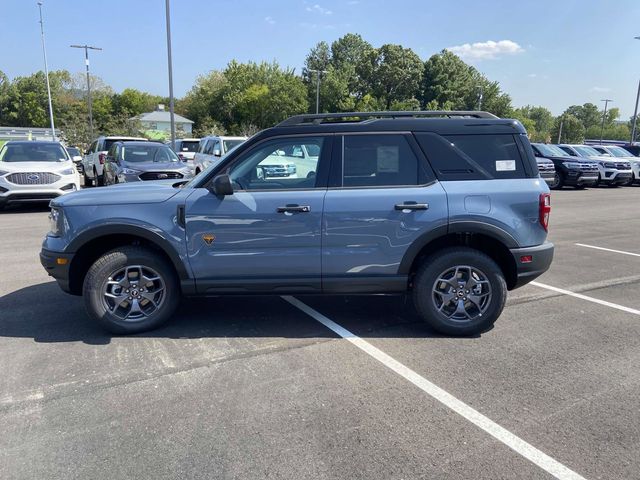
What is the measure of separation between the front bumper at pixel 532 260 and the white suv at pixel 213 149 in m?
12.3

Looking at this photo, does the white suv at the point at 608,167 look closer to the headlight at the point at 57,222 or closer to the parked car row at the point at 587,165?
the parked car row at the point at 587,165

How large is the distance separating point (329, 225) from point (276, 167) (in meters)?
0.72

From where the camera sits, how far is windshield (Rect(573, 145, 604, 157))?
22030 mm

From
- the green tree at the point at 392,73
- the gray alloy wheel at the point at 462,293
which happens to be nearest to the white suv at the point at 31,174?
the gray alloy wheel at the point at 462,293

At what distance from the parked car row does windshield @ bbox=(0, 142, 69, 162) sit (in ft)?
53.8

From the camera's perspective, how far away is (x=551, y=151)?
68.4ft

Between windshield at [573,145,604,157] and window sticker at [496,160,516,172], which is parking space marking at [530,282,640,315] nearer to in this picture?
window sticker at [496,160,516,172]

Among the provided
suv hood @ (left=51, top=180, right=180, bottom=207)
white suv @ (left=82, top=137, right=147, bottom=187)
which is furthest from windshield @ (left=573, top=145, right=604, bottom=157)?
suv hood @ (left=51, top=180, right=180, bottom=207)

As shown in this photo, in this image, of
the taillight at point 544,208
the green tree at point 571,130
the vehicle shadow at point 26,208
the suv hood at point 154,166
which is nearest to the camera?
the taillight at point 544,208

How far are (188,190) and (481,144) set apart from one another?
8.70 feet

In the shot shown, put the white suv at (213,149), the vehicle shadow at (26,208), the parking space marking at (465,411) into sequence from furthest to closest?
the white suv at (213,149) → the vehicle shadow at (26,208) → the parking space marking at (465,411)

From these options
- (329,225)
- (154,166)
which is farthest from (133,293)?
(154,166)

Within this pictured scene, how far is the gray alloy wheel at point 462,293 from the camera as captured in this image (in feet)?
14.5

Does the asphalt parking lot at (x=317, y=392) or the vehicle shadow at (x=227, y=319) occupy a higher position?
the vehicle shadow at (x=227, y=319)
